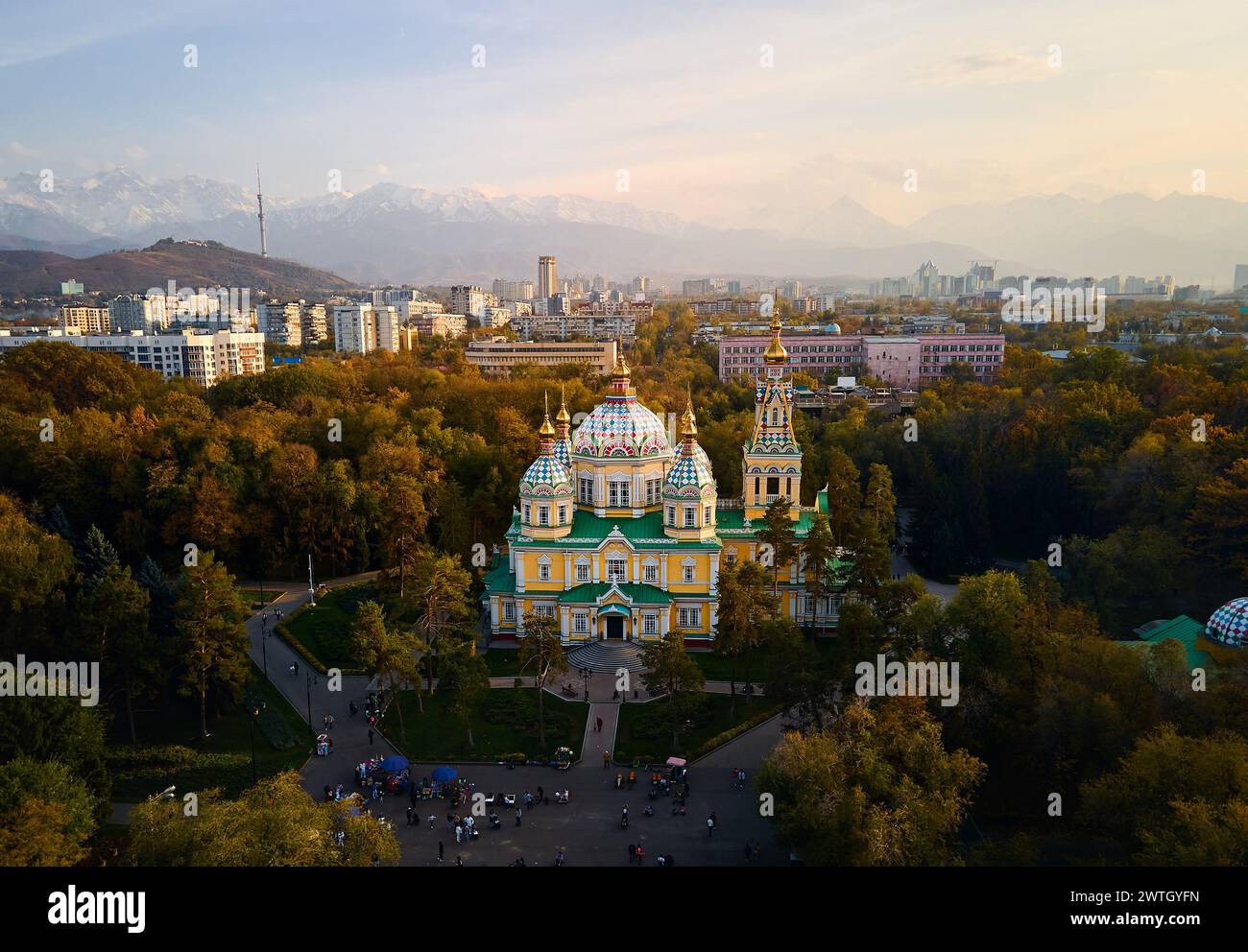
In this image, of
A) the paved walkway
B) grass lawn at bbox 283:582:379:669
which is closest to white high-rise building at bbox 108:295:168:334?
grass lawn at bbox 283:582:379:669

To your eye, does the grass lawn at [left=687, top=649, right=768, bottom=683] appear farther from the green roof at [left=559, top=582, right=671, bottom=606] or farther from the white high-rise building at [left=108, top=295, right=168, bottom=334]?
the white high-rise building at [left=108, top=295, right=168, bottom=334]

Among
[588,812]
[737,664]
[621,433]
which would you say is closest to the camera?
[588,812]

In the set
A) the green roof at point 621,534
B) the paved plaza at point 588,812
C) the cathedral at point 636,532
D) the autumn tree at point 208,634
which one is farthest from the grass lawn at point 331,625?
the green roof at point 621,534

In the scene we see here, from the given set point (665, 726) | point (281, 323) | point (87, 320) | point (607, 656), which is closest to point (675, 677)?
point (665, 726)

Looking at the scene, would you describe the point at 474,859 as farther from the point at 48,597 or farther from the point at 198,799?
the point at 48,597

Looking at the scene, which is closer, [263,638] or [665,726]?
[665,726]

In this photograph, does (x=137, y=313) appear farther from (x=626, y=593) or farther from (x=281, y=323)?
(x=626, y=593)

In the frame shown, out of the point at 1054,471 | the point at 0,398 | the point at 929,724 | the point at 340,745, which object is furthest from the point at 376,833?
the point at 0,398
